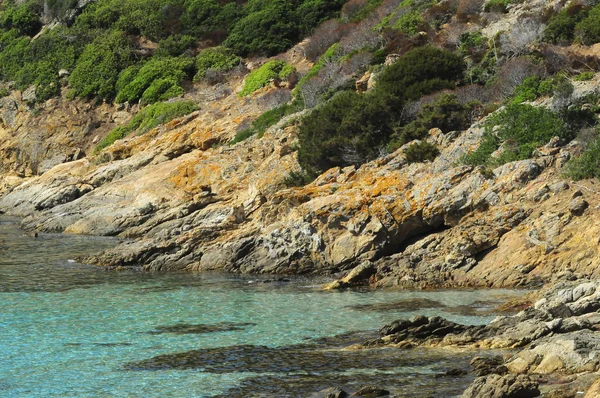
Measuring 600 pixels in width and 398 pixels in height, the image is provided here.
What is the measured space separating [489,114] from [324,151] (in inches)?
249

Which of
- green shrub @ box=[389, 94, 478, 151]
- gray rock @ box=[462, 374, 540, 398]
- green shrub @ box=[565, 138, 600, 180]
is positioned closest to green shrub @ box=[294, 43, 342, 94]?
green shrub @ box=[389, 94, 478, 151]

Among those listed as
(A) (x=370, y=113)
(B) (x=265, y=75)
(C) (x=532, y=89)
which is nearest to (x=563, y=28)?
(C) (x=532, y=89)

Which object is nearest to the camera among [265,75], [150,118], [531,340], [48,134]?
[531,340]

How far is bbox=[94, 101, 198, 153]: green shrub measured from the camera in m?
47.9

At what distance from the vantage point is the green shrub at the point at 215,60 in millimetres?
53531

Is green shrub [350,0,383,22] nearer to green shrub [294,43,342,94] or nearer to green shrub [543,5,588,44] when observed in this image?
green shrub [294,43,342,94]

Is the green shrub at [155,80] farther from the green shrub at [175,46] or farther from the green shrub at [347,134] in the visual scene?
the green shrub at [347,134]

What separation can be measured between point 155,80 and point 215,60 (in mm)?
4193

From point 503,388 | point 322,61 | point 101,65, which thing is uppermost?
point 101,65

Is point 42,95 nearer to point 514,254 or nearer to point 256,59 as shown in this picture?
point 256,59

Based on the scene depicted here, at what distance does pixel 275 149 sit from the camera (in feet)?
118

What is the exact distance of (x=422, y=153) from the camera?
26656mm

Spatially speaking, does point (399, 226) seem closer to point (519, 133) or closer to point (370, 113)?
point (519, 133)

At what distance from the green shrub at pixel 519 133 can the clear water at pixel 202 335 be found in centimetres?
626
